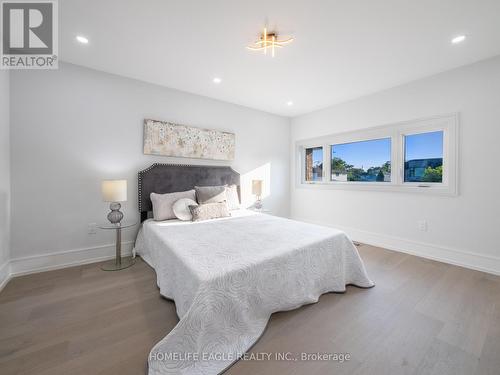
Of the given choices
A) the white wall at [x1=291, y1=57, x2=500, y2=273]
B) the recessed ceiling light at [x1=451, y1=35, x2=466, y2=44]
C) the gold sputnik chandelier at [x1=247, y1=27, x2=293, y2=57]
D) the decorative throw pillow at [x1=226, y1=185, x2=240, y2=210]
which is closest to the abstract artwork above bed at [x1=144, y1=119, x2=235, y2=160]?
the decorative throw pillow at [x1=226, y1=185, x2=240, y2=210]

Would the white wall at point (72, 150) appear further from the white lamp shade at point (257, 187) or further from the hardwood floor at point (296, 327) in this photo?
the white lamp shade at point (257, 187)

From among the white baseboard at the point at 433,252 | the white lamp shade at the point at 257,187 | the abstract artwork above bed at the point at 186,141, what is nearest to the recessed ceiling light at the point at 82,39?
the abstract artwork above bed at the point at 186,141

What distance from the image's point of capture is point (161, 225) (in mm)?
2607

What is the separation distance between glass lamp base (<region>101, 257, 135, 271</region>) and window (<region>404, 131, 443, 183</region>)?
417 cm

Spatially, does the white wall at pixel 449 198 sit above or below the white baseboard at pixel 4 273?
above

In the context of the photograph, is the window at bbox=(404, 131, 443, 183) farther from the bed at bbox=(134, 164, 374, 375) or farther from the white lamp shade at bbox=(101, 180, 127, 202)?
the white lamp shade at bbox=(101, 180, 127, 202)

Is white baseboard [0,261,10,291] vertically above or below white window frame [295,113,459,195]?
below

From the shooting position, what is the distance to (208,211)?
293 cm

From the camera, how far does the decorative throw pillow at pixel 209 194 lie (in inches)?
127

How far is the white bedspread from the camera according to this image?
1.24 meters

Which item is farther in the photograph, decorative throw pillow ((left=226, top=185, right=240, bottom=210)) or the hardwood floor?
decorative throw pillow ((left=226, top=185, right=240, bottom=210))

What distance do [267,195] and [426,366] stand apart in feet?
11.4

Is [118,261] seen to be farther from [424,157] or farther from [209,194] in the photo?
[424,157]

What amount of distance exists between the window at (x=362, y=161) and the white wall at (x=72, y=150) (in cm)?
302
